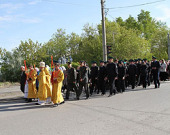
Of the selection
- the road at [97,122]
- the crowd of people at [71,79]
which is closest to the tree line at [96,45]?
the crowd of people at [71,79]

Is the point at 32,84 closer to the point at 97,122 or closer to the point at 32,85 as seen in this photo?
the point at 32,85

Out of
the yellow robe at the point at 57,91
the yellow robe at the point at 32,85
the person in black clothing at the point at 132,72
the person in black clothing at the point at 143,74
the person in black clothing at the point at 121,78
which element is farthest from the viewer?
the person in black clothing at the point at 132,72

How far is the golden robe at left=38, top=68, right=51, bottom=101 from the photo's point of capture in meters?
8.89

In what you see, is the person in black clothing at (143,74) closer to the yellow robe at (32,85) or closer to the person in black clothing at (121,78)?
the person in black clothing at (121,78)

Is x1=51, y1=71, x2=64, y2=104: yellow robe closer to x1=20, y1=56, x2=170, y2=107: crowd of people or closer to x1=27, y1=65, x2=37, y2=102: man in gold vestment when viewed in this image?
x1=20, y1=56, x2=170, y2=107: crowd of people

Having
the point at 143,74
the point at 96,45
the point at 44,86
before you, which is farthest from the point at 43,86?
the point at 96,45

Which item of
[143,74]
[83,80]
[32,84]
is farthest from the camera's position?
[143,74]

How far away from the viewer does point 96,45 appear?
38750 millimetres

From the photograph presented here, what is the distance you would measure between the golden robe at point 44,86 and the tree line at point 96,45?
67.1ft

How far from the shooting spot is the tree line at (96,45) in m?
30.5

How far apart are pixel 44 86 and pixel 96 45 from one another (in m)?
30.4

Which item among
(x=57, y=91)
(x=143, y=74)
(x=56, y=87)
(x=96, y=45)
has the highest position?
(x=96, y=45)

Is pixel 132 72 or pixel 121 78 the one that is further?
pixel 132 72

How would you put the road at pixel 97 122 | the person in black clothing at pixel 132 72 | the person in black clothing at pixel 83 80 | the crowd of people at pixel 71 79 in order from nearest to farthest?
1. the road at pixel 97 122
2. the crowd of people at pixel 71 79
3. the person in black clothing at pixel 83 80
4. the person in black clothing at pixel 132 72
